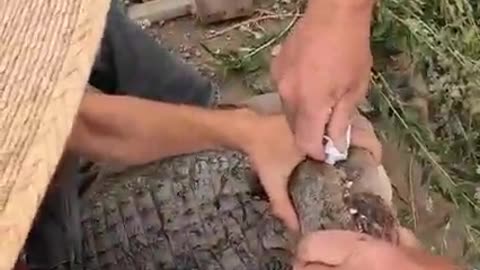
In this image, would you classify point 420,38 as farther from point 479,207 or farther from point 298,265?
point 298,265

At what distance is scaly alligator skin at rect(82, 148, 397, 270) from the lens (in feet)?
3.83

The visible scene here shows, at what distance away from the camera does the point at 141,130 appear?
4.11 ft

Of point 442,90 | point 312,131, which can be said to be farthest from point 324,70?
point 442,90

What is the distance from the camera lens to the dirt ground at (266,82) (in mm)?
1882

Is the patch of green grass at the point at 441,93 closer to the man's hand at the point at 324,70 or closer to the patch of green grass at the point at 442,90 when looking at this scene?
the patch of green grass at the point at 442,90

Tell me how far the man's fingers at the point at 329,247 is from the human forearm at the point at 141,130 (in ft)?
0.96

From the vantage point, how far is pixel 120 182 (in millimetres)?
1270

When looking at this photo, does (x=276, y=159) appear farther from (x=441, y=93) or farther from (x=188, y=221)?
(x=441, y=93)

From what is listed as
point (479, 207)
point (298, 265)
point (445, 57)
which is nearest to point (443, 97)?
point (445, 57)

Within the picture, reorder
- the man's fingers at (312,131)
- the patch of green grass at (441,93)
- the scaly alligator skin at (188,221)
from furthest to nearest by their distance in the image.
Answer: the patch of green grass at (441,93) < the scaly alligator skin at (188,221) < the man's fingers at (312,131)

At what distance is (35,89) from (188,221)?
1.06 feet

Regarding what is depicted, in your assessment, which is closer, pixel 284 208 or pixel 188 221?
pixel 284 208

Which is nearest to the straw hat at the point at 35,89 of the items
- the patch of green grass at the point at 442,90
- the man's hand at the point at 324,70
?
the man's hand at the point at 324,70

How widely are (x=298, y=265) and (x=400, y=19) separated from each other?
41.3 inches
